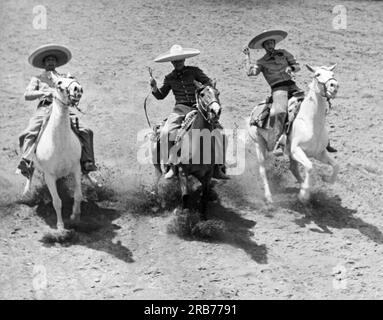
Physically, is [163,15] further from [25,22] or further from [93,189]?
[93,189]

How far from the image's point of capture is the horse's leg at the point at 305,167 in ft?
36.9

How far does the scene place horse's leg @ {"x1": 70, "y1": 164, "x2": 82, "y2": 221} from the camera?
36.1 ft

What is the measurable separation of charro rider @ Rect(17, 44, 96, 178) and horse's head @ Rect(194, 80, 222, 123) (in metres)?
1.98

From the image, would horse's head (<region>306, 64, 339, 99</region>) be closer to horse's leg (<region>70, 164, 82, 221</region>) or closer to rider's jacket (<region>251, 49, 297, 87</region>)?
rider's jacket (<region>251, 49, 297, 87</region>)

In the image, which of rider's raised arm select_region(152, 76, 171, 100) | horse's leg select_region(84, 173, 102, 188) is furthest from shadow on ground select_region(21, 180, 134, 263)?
rider's raised arm select_region(152, 76, 171, 100)

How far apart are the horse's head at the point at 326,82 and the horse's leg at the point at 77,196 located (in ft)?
12.3

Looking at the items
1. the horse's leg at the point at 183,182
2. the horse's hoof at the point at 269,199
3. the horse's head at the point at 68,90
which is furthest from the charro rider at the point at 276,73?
the horse's head at the point at 68,90

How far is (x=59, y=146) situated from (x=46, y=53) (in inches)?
67.7

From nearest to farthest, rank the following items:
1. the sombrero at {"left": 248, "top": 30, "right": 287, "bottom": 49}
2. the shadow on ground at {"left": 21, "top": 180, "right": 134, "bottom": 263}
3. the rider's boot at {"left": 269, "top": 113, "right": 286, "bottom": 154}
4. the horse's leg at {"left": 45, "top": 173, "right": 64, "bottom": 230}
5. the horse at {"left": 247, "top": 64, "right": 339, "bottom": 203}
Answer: the shadow on ground at {"left": 21, "top": 180, "right": 134, "bottom": 263}, the horse's leg at {"left": 45, "top": 173, "right": 64, "bottom": 230}, the horse at {"left": 247, "top": 64, "right": 339, "bottom": 203}, the rider's boot at {"left": 269, "top": 113, "right": 286, "bottom": 154}, the sombrero at {"left": 248, "top": 30, "right": 287, "bottom": 49}

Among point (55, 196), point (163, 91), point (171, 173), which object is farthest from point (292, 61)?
point (55, 196)

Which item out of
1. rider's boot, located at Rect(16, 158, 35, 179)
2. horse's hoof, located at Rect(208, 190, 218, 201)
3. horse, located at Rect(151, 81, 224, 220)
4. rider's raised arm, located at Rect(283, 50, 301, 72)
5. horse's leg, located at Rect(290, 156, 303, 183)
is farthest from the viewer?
horse's leg, located at Rect(290, 156, 303, 183)

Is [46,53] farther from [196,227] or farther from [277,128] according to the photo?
[277,128]

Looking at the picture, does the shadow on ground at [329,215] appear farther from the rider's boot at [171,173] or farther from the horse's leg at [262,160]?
the rider's boot at [171,173]

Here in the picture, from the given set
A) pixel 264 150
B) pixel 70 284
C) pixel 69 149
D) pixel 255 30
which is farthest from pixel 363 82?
pixel 70 284
